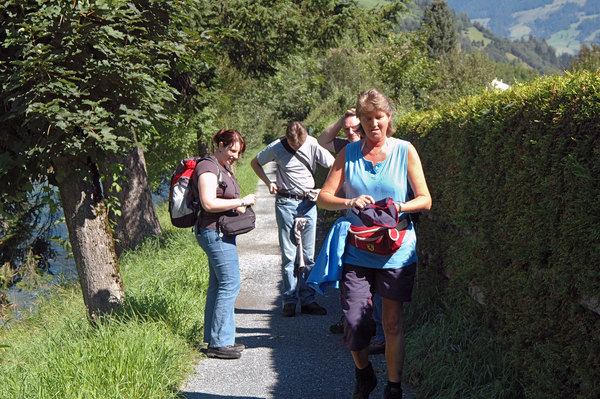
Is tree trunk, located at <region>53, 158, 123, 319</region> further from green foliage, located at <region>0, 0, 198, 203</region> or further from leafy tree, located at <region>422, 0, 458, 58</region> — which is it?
leafy tree, located at <region>422, 0, 458, 58</region>

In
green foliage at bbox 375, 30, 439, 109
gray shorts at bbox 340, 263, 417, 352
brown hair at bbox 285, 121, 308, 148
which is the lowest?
gray shorts at bbox 340, 263, 417, 352

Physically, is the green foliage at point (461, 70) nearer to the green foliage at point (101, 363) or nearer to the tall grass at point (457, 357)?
the tall grass at point (457, 357)

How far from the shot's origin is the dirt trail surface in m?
4.04

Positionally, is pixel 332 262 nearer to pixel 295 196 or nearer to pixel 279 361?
pixel 279 361

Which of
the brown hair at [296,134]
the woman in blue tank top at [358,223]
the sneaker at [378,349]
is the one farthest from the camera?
the brown hair at [296,134]

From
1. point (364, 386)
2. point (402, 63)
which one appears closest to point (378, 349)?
point (364, 386)

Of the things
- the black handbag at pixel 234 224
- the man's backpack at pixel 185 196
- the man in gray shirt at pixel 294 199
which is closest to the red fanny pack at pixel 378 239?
the black handbag at pixel 234 224

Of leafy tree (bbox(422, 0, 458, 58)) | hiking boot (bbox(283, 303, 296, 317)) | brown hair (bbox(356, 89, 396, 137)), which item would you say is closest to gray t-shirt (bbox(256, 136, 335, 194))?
hiking boot (bbox(283, 303, 296, 317))

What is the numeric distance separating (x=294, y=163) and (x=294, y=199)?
1.25 feet

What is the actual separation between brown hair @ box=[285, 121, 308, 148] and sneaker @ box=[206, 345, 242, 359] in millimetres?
2214

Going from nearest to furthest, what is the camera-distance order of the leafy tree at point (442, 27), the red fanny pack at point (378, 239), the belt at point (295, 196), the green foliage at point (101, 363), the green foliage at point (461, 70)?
the red fanny pack at point (378, 239) → the green foliage at point (101, 363) → the belt at point (295, 196) → the green foliage at point (461, 70) → the leafy tree at point (442, 27)

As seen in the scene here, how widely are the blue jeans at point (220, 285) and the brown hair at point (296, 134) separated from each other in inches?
61.3

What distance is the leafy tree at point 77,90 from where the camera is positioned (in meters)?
4.00

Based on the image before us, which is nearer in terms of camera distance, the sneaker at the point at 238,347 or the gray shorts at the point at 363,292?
the gray shorts at the point at 363,292
